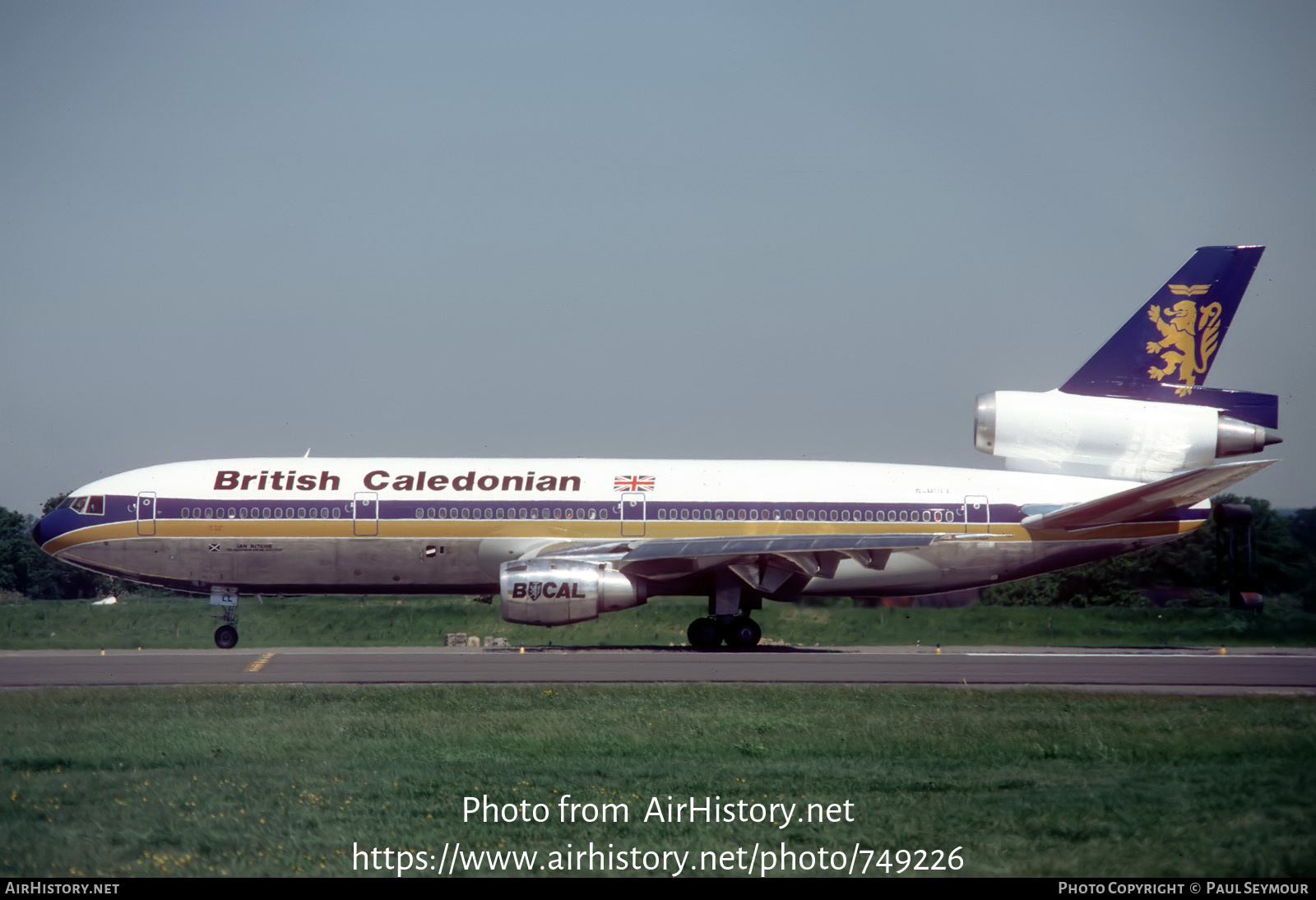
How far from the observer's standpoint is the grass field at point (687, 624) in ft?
101

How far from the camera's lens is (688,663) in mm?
24031

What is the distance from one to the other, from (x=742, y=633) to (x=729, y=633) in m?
0.32

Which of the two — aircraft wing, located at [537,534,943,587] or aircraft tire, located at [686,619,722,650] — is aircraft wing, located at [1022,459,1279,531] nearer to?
aircraft wing, located at [537,534,943,587]

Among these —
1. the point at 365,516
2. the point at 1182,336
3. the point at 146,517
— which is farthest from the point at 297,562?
the point at 1182,336

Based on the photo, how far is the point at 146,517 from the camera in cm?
2938

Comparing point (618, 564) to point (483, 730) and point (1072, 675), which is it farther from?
point (483, 730)

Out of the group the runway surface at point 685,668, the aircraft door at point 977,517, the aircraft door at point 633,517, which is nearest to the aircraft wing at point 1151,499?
the aircraft door at point 977,517

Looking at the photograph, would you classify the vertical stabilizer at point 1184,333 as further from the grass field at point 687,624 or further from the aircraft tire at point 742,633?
the aircraft tire at point 742,633

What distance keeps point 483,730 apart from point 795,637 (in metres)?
18.8

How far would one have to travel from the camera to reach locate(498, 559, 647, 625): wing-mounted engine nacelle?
1053 inches

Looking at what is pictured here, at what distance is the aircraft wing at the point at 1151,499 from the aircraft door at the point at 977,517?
918 mm

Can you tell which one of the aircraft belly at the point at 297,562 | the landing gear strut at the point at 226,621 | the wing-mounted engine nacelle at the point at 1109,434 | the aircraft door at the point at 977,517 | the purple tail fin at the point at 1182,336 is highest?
the purple tail fin at the point at 1182,336

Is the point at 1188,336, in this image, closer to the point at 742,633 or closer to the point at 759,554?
the point at 759,554
